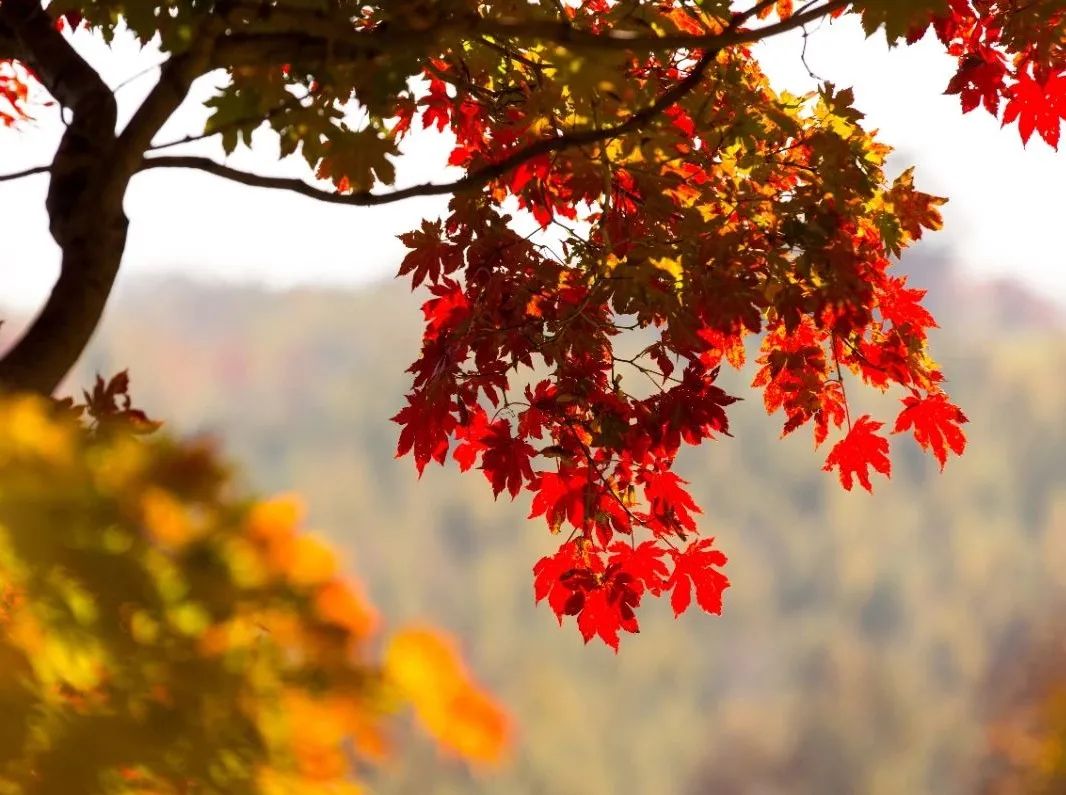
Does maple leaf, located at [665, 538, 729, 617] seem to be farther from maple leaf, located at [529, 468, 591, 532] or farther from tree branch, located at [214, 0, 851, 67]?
tree branch, located at [214, 0, 851, 67]

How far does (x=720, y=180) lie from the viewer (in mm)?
2740

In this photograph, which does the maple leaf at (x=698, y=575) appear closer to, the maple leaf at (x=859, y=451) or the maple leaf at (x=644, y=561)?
the maple leaf at (x=644, y=561)

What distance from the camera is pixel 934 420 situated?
2.94m

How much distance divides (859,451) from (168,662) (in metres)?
2.16

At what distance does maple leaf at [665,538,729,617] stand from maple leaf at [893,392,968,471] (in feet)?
1.98

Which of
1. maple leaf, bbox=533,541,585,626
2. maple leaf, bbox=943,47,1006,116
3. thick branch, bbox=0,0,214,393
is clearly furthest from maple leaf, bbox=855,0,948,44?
maple leaf, bbox=533,541,585,626

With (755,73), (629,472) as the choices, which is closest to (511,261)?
(629,472)

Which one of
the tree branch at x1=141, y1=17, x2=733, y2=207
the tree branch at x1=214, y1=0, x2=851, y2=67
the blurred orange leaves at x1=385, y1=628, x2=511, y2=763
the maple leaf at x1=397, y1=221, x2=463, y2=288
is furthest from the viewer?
the maple leaf at x1=397, y1=221, x2=463, y2=288

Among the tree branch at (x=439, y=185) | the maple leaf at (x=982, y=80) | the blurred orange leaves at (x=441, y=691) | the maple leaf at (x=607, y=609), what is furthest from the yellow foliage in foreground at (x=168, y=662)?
the maple leaf at (x=982, y=80)

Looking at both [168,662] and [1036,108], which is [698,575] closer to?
[1036,108]

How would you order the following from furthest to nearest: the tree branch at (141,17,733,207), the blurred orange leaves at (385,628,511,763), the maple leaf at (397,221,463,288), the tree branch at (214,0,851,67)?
the maple leaf at (397,221,463,288)
the tree branch at (141,17,733,207)
the tree branch at (214,0,851,67)
the blurred orange leaves at (385,628,511,763)

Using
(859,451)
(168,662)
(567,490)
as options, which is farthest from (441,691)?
(859,451)

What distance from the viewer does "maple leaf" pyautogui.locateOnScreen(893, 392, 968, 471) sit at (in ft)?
9.60

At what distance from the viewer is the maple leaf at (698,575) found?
2.79 m
